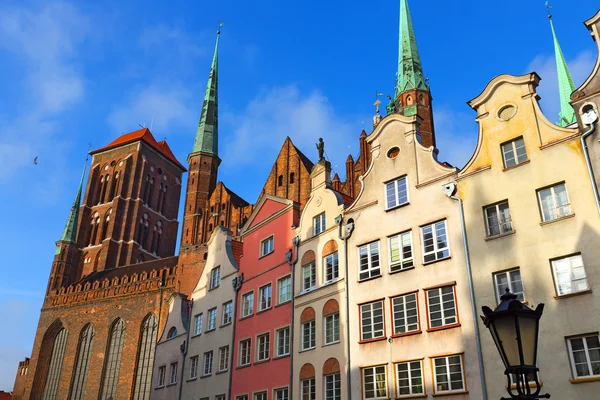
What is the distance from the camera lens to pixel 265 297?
26.6m

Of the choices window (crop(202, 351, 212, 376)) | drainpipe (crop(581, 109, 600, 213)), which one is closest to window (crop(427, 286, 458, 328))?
drainpipe (crop(581, 109, 600, 213))

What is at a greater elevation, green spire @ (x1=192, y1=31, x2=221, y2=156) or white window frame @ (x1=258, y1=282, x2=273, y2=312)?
green spire @ (x1=192, y1=31, x2=221, y2=156)

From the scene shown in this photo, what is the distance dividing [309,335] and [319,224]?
4.73 meters

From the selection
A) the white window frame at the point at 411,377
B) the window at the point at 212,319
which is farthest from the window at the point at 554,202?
the window at the point at 212,319

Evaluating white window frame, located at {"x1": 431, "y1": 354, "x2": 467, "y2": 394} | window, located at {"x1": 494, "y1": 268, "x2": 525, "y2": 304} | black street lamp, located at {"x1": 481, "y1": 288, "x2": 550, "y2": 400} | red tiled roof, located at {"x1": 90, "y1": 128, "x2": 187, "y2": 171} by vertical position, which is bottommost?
black street lamp, located at {"x1": 481, "y1": 288, "x2": 550, "y2": 400}

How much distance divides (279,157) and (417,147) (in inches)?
786

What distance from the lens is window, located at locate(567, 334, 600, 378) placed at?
49.1 feet

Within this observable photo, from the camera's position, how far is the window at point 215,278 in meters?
30.8

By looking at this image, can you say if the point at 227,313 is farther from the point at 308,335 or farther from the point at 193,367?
the point at 308,335

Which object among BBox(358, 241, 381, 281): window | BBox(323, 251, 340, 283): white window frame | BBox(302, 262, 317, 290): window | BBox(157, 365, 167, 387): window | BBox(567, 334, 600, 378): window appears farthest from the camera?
BBox(157, 365, 167, 387): window

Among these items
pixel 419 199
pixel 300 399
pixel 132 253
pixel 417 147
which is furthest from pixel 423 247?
pixel 132 253

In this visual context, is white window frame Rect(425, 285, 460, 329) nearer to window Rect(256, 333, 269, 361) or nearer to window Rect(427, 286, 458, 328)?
window Rect(427, 286, 458, 328)

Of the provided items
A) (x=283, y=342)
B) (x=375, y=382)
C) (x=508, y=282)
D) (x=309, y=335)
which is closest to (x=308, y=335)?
(x=309, y=335)

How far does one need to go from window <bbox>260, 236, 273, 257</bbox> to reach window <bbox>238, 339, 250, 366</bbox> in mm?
4189
